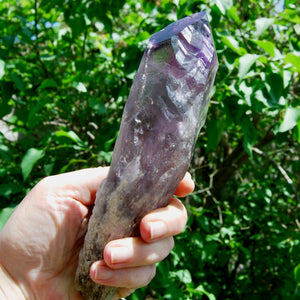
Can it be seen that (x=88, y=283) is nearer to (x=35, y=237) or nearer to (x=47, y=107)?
(x=35, y=237)

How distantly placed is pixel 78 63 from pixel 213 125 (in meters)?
0.84

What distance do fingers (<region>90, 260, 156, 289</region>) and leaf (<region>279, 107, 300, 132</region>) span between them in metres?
0.72

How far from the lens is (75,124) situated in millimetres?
2268

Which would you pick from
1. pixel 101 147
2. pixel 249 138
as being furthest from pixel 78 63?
pixel 249 138

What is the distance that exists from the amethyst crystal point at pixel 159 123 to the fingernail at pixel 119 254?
0.03m

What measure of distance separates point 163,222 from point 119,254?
14cm

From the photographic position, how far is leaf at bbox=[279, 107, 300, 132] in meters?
1.19

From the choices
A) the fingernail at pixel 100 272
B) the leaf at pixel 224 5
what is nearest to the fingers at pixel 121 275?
the fingernail at pixel 100 272

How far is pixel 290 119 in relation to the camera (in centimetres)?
121

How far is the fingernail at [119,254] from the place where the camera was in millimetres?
731

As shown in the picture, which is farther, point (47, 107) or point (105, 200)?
point (47, 107)

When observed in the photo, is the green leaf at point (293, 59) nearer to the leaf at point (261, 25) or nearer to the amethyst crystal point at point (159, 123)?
Result: the leaf at point (261, 25)

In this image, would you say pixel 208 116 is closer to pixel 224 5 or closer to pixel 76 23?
pixel 224 5

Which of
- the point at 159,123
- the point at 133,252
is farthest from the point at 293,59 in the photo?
the point at 133,252
